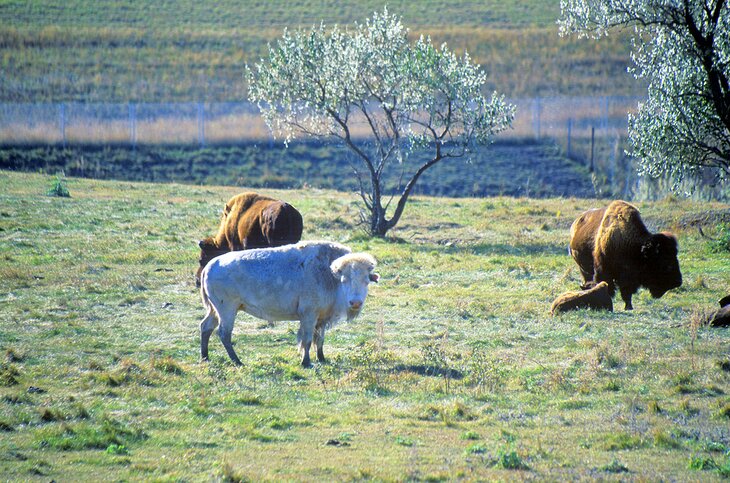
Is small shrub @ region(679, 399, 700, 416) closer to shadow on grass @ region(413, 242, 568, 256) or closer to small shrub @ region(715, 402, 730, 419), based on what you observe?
small shrub @ region(715, 402, 730, 419)

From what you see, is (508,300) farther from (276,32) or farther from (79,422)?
(276,32)

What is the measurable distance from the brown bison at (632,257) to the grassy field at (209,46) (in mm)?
42748

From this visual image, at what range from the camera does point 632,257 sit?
55.0 feet

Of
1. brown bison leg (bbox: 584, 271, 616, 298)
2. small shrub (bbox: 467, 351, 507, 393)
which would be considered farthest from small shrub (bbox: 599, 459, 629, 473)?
brown bison leg (bbox: 584, 271, 616, 298)

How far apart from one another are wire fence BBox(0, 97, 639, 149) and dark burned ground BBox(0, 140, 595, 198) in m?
1.05

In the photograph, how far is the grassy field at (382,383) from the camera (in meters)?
9.12

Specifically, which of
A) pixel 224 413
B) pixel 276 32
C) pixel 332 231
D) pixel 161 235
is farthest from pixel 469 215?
pixel 276 32

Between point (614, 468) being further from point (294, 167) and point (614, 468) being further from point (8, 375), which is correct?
point (294, 167)

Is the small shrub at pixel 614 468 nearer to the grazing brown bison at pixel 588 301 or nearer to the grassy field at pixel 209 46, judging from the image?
the grazing brown bison at pixel 588 301

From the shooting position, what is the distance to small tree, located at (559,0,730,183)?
59.1ft

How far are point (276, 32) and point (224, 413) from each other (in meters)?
61.2

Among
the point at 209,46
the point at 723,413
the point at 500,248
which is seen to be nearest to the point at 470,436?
the point at 723,413

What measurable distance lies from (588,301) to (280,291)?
5.88m

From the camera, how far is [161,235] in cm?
2739
